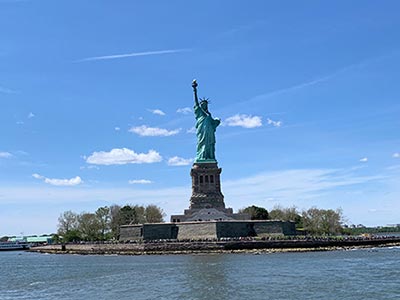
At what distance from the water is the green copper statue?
27.7 meters

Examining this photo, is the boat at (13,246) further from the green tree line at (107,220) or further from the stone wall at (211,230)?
the stone wall at (211,230)

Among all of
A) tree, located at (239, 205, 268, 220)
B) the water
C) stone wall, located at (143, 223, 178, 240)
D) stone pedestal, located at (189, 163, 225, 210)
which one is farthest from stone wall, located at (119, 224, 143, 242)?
tree, located at (239, 205, 268, 220)

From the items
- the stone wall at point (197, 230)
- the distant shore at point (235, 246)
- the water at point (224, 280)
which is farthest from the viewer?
the stone wall at point (197, 230)

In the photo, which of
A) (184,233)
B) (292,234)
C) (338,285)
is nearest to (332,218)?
(292,234)

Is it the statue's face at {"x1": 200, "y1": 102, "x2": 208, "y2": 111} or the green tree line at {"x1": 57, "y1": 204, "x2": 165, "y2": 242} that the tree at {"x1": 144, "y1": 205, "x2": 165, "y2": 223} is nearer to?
the green tree line at {"x1": 57, "y1": 204, "x2": 165, "y2": 242}

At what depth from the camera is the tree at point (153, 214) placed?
86.5 meters

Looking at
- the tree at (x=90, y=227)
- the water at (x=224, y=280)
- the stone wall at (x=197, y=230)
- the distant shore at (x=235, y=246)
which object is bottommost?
the water at (x=224, y=280)

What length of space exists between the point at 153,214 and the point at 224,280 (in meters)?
55.8

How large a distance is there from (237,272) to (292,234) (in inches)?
1272

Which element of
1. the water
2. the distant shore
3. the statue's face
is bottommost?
the water

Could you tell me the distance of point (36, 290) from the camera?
32375 millimetres

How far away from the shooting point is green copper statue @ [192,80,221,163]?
72.2 metres

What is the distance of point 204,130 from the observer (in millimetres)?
72938

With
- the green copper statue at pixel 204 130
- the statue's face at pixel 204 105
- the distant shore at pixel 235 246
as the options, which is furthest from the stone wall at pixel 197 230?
the statue's face at pixel 204 105
